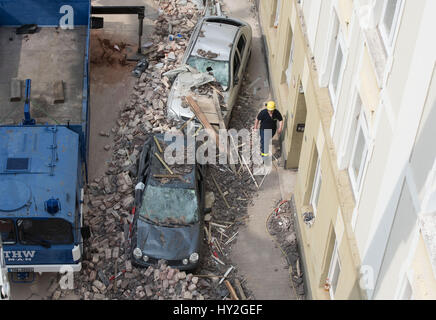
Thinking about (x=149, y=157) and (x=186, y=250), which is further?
(x=149, y=157)

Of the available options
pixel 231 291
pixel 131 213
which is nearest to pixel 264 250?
pixel 231 291

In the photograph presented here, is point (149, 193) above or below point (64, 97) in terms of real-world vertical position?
below

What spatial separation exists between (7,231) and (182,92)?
23.0 feet

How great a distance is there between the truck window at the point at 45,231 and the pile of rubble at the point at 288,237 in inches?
200

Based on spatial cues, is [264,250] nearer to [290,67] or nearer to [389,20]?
[290,67]

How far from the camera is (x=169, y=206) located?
51.4ft

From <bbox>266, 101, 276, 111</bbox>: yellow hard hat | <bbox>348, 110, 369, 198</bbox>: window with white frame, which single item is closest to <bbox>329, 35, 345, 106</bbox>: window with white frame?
<bbox>348, 110, 369, 198</bbox>: window with white frame

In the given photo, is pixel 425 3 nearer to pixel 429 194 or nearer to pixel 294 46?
pixel 429 194

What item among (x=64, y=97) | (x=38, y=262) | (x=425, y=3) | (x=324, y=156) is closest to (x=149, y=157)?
(x=64, y=97)

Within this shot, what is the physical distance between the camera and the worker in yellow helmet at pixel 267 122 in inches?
719

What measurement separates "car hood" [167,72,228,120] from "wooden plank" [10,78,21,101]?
4.10 meters

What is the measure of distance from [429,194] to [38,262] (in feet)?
30.4

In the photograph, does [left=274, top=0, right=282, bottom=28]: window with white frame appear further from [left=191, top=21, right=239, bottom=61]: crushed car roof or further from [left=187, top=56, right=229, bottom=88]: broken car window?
[left=187, top=56, right=229, bottom=88]: broken car window

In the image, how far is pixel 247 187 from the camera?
1798cm
